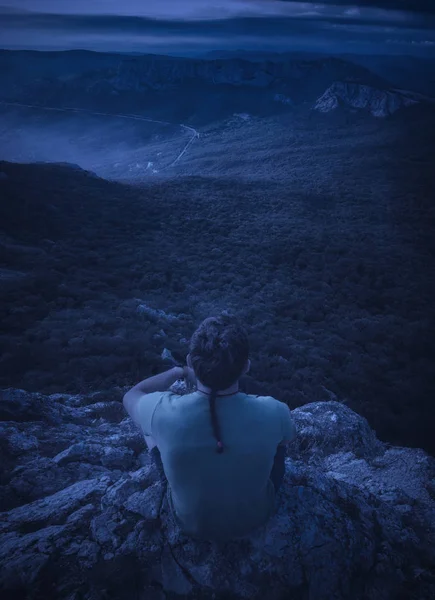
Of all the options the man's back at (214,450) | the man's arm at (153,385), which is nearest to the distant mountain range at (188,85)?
the man's arm at (153,385)

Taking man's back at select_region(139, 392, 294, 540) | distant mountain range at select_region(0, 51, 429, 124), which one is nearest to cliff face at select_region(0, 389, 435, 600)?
man's back at select_region(139, 392, 294, 540)

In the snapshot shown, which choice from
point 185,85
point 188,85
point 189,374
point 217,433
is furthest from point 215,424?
point 185,85

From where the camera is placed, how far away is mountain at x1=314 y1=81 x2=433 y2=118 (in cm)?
6394

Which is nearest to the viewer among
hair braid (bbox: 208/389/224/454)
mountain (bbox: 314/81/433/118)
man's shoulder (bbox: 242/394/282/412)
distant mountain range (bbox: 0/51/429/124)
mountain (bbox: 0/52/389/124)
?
hair braid (bbox: 208/389/224/454)

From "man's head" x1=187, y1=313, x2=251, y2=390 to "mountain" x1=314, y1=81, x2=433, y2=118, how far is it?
72.8m

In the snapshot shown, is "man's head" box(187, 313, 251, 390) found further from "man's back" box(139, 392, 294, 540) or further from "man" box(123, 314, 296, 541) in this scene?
"man's back" box(139, 392, 294, 540)

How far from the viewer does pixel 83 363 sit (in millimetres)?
6996

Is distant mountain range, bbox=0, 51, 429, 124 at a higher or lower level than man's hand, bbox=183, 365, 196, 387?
higher

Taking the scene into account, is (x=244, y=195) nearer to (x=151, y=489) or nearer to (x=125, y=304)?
(x=125, y=304)

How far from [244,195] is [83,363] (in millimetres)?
21835

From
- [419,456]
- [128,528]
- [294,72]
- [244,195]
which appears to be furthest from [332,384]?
[294,72]

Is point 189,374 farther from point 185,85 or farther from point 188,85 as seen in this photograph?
point 185,85

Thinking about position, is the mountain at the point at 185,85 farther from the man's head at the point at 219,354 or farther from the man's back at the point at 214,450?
the man's back at the point at 214,450

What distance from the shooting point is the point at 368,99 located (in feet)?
232
